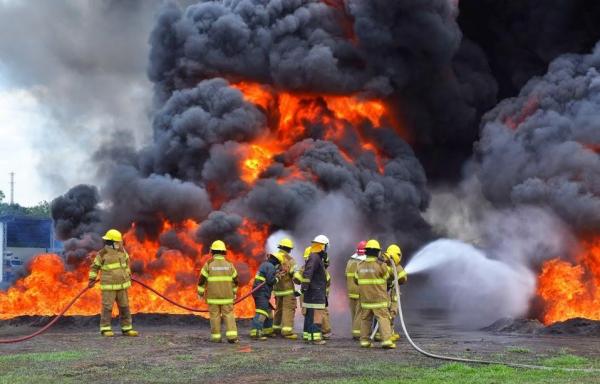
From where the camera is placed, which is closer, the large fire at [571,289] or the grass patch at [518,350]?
the grass patch at [518,350]

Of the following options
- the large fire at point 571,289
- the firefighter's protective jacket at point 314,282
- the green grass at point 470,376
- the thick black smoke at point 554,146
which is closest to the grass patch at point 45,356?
the firefighter's protective jacket at point 314,282

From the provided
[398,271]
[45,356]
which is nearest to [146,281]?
[398,271]

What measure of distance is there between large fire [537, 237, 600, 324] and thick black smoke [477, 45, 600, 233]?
3.56 ft

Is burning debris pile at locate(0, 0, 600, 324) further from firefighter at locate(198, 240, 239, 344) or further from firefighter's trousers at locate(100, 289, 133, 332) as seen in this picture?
firefighter at locate(198, 240, 239, 344)

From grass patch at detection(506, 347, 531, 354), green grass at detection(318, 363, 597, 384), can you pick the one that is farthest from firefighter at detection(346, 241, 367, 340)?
green grass at detection(318, 363, 597, 384)

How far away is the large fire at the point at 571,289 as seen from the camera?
21.0 m

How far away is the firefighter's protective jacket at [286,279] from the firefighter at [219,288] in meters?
1.33

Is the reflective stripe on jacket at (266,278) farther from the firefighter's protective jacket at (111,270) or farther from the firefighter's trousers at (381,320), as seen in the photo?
the firefighter's protective jacket at (111,270)

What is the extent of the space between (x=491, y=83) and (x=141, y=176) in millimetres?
15283

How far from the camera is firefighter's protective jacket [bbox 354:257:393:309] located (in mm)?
14695

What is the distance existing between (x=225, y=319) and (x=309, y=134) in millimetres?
16267

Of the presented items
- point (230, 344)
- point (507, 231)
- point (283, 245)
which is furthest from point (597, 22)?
point (230, 344)

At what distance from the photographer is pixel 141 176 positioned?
32.2 meters

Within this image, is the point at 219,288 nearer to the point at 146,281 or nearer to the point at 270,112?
the point at 146,281
